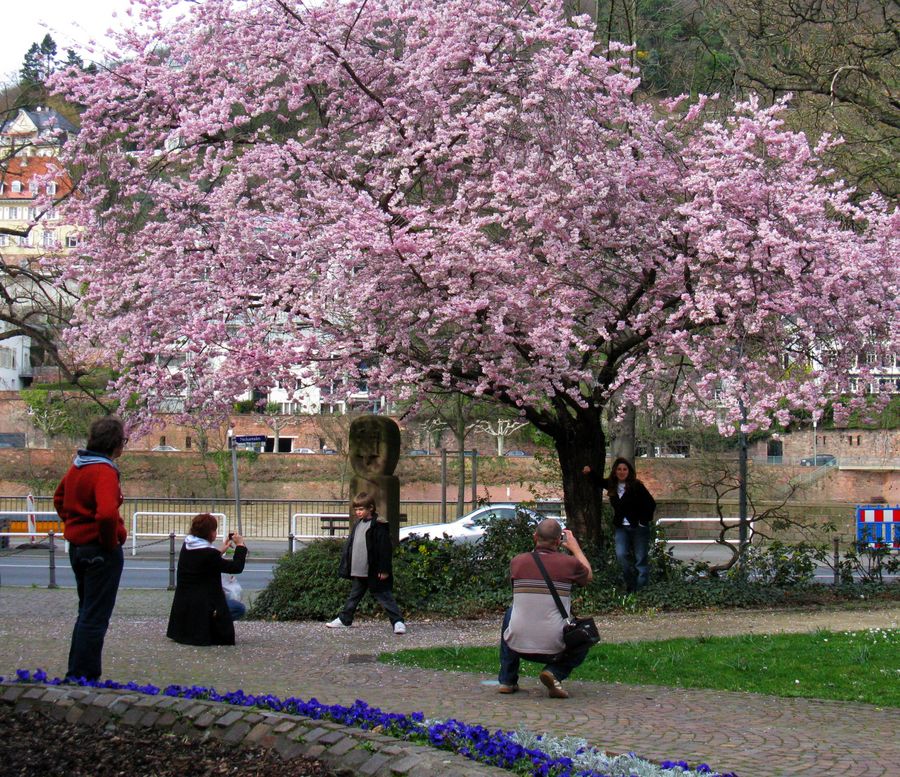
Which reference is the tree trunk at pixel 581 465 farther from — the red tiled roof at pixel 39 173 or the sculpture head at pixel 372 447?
the red tiled roof at pixel 39 173

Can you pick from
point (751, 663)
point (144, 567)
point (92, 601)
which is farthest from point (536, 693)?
point (144, 567)

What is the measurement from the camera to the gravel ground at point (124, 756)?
20.4 feet

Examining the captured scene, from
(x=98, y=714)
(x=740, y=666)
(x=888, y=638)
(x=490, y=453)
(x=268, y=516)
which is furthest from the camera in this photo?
(x=490, y=453)

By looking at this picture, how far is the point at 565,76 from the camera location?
14.0 metres

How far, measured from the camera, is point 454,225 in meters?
13.2

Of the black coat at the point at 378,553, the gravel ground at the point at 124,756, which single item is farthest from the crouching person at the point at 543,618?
the black coat at the point at 378,553

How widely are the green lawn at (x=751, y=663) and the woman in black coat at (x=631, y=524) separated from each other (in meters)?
3.25

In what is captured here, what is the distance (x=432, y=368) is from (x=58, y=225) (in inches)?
249

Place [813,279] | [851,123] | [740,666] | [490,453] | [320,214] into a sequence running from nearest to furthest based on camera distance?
1. [740,666]
2. [813,279]
3. [320,214]
4. [851,123]
5. [490,453]

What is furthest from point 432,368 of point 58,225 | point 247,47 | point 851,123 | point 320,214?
point 851,123

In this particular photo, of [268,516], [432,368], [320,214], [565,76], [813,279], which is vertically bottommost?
[268,516]

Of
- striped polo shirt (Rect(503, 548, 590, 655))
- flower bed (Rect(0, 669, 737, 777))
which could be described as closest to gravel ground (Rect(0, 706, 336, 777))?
flower bed (Rect(0, 669, 737, 777))

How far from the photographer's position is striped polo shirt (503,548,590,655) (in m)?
8.36

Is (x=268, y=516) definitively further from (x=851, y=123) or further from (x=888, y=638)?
(x=888, y=638)
